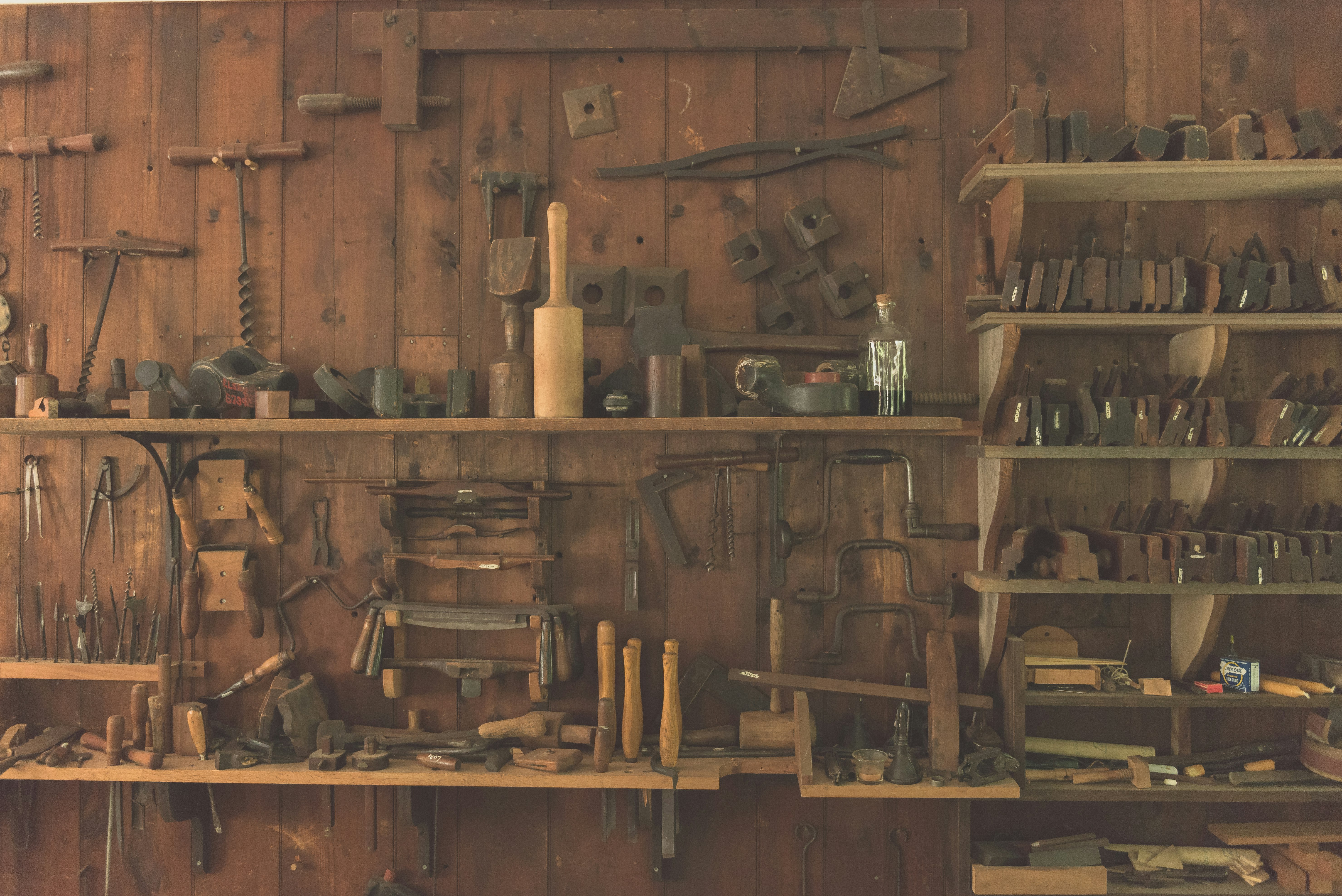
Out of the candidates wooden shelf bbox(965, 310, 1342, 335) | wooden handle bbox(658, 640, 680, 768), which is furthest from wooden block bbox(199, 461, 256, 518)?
wooden shelf bbox(965, 310, 1342, 335)

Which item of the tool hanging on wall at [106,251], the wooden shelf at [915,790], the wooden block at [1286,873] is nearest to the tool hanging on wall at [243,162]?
the tool hanging on wall at [106,251]

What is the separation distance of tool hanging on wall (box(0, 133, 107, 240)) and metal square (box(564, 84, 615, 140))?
128cm

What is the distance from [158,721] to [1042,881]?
7.17 feet

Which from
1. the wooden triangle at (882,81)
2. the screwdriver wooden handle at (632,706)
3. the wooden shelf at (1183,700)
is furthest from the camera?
the wooden triangle at (882,81)

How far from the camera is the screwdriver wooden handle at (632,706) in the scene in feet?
6.95

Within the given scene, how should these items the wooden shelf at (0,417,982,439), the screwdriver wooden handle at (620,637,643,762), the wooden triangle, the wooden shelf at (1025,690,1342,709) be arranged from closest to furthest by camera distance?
1. the wooden shelf at (0,417,982,439)
2. the wooden shelf at (1025,690,1342,709)
3. the screwdriver wooden handle at (620,637,643,762)
4. the wooden triangle

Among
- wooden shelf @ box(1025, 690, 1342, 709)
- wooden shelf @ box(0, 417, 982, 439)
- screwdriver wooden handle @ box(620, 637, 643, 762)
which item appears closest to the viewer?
wooden shelf @ box(0, 417, 982, 439)

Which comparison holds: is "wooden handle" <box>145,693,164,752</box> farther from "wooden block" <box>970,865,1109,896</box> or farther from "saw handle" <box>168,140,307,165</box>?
"wooden block" <box>970,865,1109,896</box>

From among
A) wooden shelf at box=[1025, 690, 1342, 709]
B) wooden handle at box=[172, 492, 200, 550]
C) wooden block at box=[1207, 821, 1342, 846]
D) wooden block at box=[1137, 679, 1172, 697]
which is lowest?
wooden block at box=[1207, 821, 1342, 846]

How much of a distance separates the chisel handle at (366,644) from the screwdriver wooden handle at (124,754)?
0.50 meters

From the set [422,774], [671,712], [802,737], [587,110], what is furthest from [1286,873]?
[587,110]

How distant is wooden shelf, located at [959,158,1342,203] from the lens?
1.95 m

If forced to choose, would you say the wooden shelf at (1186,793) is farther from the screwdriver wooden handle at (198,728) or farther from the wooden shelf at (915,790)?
the screwdriver wooden handle at (198,728)

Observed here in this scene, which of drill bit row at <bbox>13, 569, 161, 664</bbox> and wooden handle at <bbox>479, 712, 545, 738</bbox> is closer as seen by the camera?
wooden handle at <bbox>479, 712, 545, 738</bbox>
